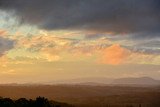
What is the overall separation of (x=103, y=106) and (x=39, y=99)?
99.0 metres

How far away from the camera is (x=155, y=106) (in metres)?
173

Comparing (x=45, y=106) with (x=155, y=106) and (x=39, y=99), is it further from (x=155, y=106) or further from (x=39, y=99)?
(x=155, y=106)

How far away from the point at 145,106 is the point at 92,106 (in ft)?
82.3

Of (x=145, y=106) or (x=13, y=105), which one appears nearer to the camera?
(x=13, y=105)

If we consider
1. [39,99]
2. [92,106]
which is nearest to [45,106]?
[39,99]

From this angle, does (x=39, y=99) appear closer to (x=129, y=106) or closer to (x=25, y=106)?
(x=25, y=106)

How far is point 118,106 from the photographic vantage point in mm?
177625

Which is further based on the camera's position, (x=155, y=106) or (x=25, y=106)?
(x=155, y=106)

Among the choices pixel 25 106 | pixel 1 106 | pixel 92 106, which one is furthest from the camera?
pixel 92 106

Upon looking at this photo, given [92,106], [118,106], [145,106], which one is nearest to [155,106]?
[145,106]

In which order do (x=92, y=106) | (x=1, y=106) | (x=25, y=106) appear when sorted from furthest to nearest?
(x=92, y=106), (x=25, y=106), (x=1, y=106)

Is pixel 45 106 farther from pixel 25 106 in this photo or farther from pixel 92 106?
pixel 92 106

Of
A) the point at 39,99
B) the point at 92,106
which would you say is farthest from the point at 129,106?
the point at 39,99

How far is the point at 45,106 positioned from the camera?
246 ft
